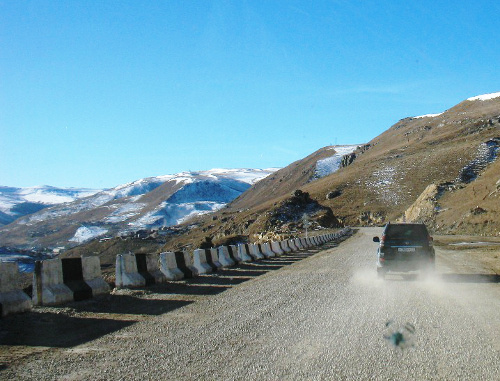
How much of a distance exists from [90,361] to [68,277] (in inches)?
195

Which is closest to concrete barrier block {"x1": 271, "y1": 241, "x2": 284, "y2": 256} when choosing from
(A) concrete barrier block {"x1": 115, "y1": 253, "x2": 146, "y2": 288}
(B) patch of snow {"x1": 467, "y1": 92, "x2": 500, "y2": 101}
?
(A) concrete barrier block {"x1": 115, "y1": 253, "x2": 146, "y2": 288}

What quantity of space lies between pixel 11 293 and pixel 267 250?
1735cm

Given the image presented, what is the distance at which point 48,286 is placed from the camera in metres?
9.73

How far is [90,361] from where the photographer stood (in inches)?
229

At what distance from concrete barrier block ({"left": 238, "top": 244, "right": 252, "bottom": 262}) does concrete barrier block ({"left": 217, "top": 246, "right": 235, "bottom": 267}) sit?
4.68 feet

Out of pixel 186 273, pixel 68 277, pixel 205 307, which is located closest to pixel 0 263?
pixel 68 277

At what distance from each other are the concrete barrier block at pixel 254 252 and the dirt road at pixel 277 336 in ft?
34.2

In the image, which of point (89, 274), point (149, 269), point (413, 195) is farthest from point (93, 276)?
point (413, 195)

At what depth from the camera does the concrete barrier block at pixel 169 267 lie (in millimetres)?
14297

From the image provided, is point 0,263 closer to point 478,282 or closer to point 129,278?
point 129,278

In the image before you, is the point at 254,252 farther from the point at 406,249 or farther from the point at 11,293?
the point at 11,293

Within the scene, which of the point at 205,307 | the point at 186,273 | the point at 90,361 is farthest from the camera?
the point at 186,273

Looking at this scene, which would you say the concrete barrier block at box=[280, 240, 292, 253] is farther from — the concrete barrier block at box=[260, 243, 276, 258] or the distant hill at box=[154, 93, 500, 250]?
the distant hill at box=[154, 93, 500, 250]

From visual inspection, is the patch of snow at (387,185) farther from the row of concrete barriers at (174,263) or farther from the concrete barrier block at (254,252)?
the row of concrete barriers at (174,263)
